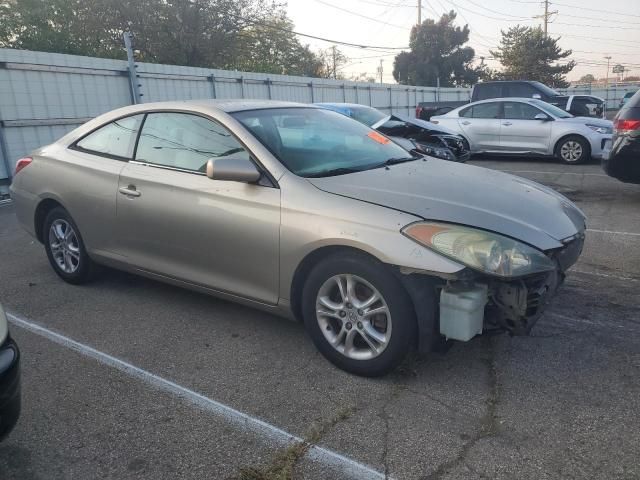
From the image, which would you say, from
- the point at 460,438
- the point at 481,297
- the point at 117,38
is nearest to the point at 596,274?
the point at 481,297

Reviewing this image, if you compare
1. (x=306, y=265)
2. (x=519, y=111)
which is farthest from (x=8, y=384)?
(x=519, y=111)

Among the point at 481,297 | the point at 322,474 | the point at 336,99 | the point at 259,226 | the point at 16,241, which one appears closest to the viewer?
the point at 322,474

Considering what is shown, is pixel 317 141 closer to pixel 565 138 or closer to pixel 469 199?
pixel 469 199

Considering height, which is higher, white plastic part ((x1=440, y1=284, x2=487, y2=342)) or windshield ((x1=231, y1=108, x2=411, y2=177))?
windshield ((x1=231, y1=108, x2=411, y2=177))

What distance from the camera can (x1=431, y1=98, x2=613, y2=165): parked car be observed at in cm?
1155

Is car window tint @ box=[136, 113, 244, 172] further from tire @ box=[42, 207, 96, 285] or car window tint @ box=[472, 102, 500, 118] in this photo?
car window tint @ box=[472, 102, 500, 118]

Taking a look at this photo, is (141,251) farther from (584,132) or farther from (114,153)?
(584,132)

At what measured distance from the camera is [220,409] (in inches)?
114

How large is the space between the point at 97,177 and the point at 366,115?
787 centimetres

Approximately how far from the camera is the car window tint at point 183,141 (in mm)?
3723

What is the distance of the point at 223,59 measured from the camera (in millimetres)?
33156

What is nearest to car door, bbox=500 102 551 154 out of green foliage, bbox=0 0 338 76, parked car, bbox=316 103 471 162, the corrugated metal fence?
parked car, bbox=316 103 471 162

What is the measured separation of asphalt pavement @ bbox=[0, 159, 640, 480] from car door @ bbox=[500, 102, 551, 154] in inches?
328

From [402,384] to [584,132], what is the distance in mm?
10216
